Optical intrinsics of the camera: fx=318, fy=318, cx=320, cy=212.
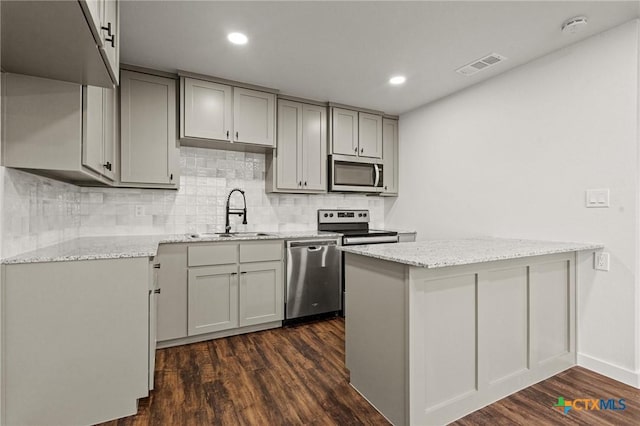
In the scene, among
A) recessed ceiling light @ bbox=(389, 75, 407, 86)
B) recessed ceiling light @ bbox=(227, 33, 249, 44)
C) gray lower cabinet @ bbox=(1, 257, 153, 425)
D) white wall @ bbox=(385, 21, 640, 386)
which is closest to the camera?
gray lower cabinet @ bbox=(1, 257, 153, 425)

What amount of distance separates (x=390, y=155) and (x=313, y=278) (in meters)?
1.97

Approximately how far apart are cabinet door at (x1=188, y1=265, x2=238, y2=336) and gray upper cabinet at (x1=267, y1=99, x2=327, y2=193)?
1.10 meters

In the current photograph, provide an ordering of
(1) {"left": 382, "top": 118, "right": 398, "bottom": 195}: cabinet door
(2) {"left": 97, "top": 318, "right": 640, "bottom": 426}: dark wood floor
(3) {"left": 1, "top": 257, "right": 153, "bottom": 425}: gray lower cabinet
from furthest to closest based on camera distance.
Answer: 1. (1) {"left": 382, "top": 118, "right": 398, "bottom": 195}: cabinet door
2. (2) {"left": 97, "top": 318, "right": 640, "bottom": 426}: dark wood floor
3. (3) {"left": 1, "top": 257, "right": 153, "bottom": 425}: gray lower cabinet

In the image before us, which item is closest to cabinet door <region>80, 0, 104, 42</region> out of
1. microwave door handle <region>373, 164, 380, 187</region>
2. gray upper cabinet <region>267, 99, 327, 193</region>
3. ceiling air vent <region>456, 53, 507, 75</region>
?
gray upper cabinet <region>267, 99, 327, 193</region>

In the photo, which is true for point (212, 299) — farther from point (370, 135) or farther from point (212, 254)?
point (370, 135)

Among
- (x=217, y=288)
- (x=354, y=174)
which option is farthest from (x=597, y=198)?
(x=217, y=288)

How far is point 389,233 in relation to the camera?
3.75 metres

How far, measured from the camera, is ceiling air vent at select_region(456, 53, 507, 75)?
2603 mm

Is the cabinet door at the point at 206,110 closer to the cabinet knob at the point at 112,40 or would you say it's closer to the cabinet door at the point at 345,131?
the cabinet door at the point at 345,131

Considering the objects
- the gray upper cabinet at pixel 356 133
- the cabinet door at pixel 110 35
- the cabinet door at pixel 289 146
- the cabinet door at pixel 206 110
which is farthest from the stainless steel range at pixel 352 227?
the cabinet door at pixel 110 35

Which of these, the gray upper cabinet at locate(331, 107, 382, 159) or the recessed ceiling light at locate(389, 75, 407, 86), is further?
the gray upper cabinet at locate(331, 107, 382, 159)

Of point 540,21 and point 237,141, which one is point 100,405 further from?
point 540,21

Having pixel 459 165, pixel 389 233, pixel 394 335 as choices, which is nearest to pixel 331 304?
pixel 389 233

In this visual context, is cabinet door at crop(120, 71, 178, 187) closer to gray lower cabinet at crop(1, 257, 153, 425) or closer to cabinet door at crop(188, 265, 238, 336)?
cabinet door at crop(188, 265, 238, 336)
